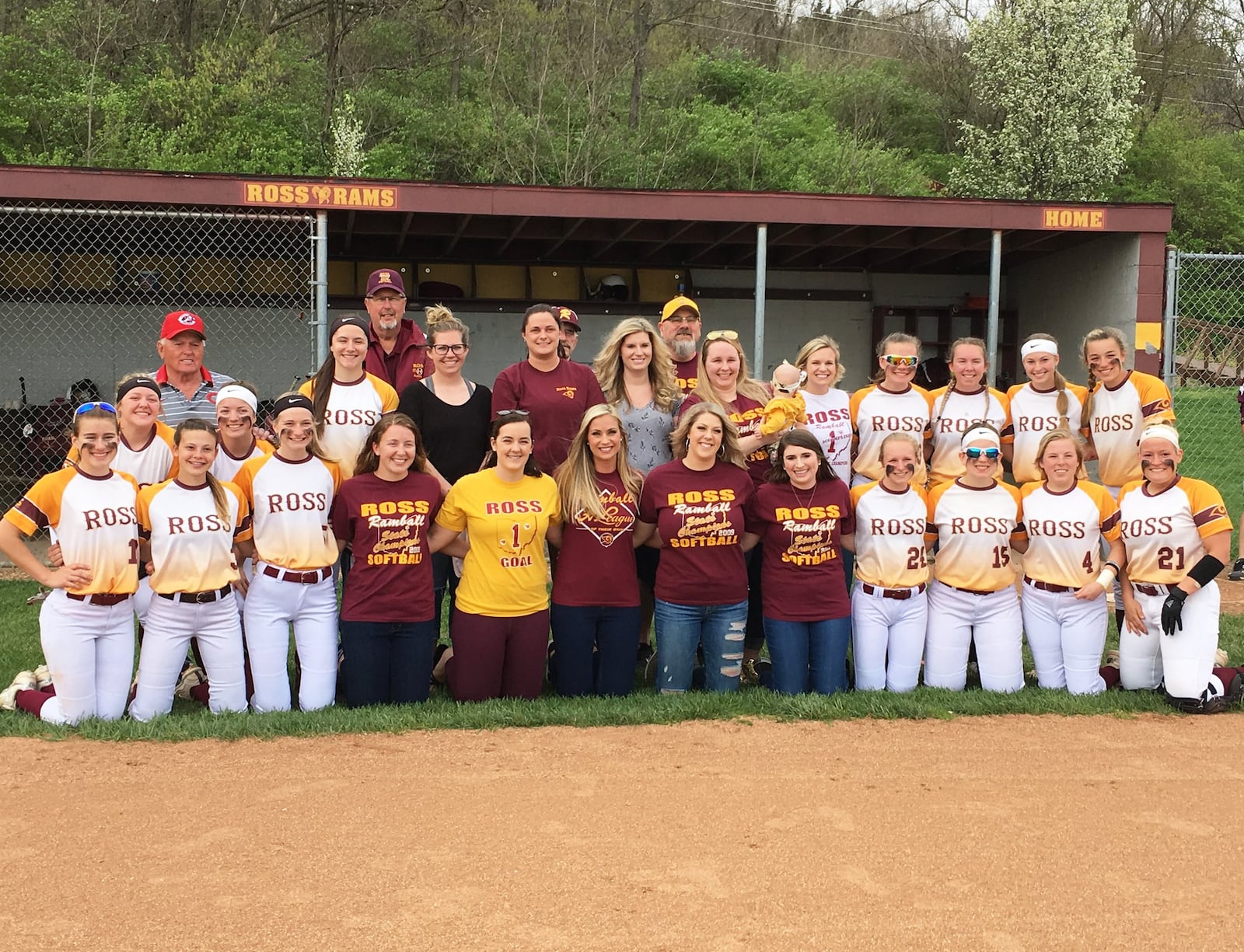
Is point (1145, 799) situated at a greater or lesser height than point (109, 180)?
lesser

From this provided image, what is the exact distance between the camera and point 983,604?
5.63m

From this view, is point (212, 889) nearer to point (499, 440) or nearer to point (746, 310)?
point (499, 440)

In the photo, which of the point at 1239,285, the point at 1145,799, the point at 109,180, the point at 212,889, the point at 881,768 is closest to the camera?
the point at 212,889

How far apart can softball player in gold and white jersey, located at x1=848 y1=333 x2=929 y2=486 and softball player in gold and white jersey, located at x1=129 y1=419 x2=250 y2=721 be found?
330cm

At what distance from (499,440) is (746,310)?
10446mm

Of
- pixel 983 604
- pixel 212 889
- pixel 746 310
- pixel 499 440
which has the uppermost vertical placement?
pixel 746 310

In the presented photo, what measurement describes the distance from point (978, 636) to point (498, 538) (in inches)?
98.2

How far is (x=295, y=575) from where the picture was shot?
17.1 feet

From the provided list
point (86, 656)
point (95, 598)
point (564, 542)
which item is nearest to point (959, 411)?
point (564, 542)

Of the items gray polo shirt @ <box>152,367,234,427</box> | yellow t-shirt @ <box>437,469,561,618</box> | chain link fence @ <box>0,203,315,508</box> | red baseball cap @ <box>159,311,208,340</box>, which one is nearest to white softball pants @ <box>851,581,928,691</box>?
yellow t-shirt @ <box>437,469,561,618</box>

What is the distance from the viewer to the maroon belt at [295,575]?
17.1 feet

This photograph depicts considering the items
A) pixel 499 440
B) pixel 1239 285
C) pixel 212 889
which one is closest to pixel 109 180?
pixel 499 440

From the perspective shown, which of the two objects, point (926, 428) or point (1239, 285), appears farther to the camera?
point (1239, 285)

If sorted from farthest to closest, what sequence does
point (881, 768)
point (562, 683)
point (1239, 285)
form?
point (1239, 285), point (562, 683), point (881, 768)
